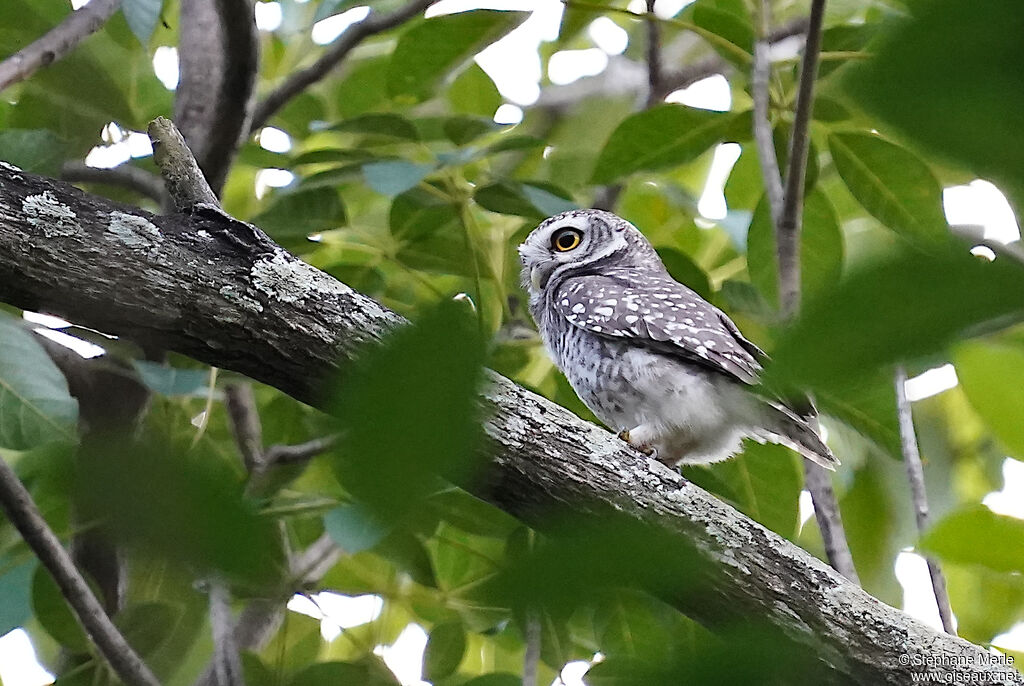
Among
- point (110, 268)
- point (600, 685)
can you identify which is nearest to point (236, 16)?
point (110, 268)

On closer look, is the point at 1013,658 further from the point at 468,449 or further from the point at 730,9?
the point at 730,9

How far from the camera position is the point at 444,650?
66.9 inches

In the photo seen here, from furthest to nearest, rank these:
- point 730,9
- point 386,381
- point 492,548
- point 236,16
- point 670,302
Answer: point 670,302, point 730,9, point 236,16, point 492,548, point 386,381

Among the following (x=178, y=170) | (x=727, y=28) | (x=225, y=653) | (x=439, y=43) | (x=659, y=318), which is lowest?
(x=225, y=653)

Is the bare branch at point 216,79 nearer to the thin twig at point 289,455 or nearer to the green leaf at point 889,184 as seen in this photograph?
the thin twig at point 289,455

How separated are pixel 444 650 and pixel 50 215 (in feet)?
2.98

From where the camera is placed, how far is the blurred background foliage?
1.19 feet

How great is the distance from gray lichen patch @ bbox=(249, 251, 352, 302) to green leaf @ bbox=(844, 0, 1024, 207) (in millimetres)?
1271

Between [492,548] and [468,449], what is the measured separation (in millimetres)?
1604

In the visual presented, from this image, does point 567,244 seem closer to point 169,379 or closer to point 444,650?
point 169,379

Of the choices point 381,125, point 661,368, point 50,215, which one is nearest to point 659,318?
point 661,368

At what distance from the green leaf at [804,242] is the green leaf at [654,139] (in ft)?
0.84

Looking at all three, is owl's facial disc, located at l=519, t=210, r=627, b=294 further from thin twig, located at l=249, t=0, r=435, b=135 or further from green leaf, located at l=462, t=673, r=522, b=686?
green leaf, located at l=462, t=673, r=522, b=686

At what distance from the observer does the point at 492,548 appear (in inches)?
77.9
